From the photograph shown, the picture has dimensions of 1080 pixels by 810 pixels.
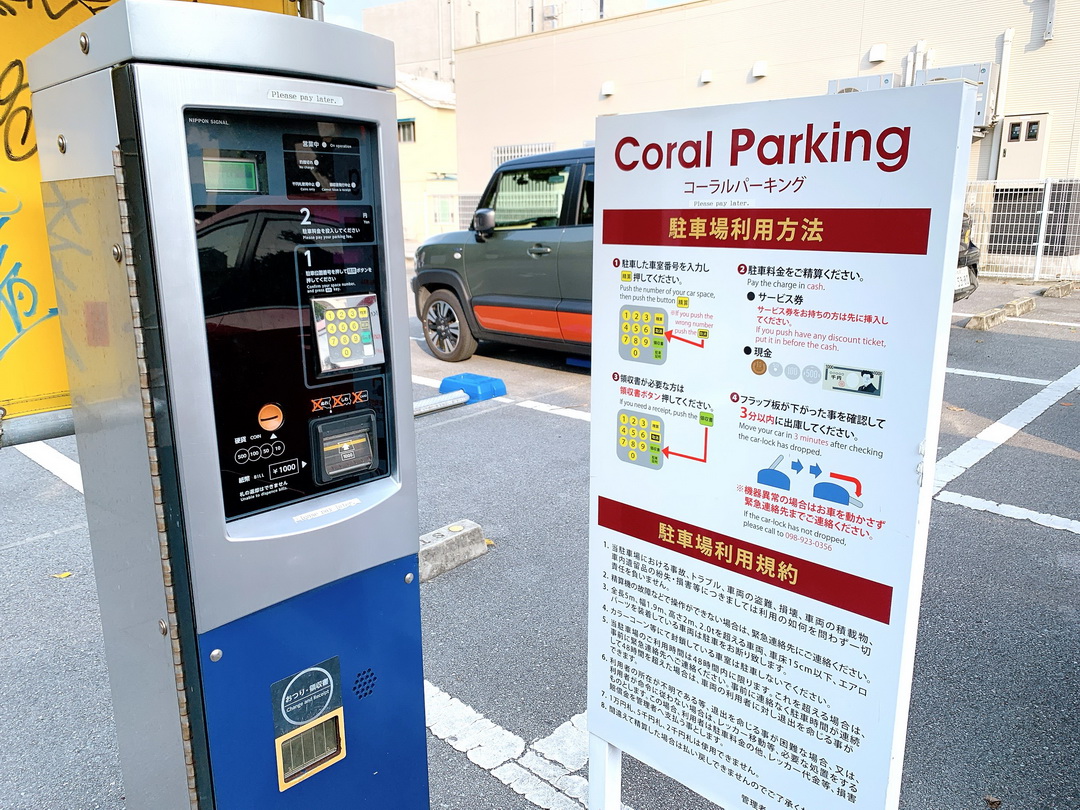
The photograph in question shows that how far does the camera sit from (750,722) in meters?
1.91

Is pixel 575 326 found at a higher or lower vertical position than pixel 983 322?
higher

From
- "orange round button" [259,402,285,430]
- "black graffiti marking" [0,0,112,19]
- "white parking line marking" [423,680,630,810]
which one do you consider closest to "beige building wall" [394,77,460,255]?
"white parking line marking" [423,680,630,810]

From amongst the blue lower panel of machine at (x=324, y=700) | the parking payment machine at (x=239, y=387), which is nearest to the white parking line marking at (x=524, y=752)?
the blue lower panel of machine at (x=324, y=700)

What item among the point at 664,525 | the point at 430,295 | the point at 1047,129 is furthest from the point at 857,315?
the point at 1047,129

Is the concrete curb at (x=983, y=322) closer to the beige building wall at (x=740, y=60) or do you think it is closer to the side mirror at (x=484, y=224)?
the beige building wall at (x=740, y=60)

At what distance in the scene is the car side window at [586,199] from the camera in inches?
270

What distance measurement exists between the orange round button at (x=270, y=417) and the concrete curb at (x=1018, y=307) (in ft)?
34.6

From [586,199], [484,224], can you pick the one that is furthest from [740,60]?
[586,199]

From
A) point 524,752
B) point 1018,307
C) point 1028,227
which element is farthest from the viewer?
point 1028,227

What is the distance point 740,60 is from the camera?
1817 cm

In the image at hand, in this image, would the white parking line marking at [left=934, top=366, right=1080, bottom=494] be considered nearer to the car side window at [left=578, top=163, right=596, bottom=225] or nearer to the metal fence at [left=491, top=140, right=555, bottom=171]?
the car side window at [left=578, top=163, right=596, bottom=225]

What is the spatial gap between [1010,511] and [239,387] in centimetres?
428

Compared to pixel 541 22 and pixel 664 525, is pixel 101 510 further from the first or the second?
pixel 541 22

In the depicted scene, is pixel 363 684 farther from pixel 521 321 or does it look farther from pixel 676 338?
pixel 521 321
